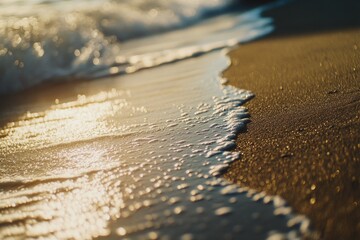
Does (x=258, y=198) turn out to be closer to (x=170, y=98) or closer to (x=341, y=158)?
(x=341, y=158)

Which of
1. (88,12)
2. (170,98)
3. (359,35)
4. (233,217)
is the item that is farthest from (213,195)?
(88,12)

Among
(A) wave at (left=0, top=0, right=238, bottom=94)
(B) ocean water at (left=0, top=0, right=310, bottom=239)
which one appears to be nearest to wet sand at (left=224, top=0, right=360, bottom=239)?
(B) ocean water at (left=0, top=0, right=310, bottom=239)

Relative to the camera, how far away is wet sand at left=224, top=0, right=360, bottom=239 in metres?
1.37

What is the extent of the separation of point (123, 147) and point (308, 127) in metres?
0.94

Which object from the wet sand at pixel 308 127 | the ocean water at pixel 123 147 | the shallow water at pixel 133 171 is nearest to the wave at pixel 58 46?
the ocean water at pixel 123 147

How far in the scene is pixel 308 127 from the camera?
1.96 meters

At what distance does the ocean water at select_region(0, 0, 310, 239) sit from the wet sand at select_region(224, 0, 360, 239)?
3.1 inches

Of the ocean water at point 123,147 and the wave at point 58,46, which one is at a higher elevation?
the wave at point 58,46

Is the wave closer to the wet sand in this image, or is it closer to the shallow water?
the shallow water

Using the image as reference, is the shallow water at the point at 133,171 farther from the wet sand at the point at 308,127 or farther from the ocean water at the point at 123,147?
the wet sand at the point at 308,127

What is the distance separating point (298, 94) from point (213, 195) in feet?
3.93

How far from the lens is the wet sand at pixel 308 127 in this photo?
1.37m

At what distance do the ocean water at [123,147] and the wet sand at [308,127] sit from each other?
0.08 metres

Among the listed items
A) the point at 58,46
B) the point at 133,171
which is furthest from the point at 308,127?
the point at 58,46
